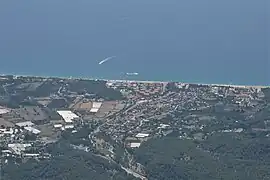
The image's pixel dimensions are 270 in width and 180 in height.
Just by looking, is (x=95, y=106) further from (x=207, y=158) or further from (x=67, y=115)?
(x=207, y=158)

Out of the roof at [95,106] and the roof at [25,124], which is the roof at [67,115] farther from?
the roof at [25,124]

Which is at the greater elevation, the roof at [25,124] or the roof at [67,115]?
the roof at [67,115]

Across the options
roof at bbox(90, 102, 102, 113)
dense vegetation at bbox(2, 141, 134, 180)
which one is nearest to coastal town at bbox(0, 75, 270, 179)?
roof at bbox(90, 102, 102, 113)

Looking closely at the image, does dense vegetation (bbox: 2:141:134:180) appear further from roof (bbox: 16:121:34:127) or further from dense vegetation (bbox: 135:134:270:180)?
roof (bbox: 16:121:34:127)

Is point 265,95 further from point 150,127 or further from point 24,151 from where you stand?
point 24,151

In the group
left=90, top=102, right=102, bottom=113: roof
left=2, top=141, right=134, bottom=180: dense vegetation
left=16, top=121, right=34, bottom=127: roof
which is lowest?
left=2, top=141, right=134, bottom=180: dense vegetation

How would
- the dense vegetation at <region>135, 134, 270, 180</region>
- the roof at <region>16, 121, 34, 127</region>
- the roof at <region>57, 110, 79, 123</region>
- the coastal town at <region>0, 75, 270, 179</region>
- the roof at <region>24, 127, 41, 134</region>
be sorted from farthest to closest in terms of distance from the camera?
the roof at <region>57, 110, 79, 123</region>
the roof at <region>16, 121, 34, 127</region>
the roof at <region>24, 127, 41, 134</region>
the coastal town at <region>0, 75, 270, 179</region>
the dense vegetation at <region>135, 134, 270, 180</region>

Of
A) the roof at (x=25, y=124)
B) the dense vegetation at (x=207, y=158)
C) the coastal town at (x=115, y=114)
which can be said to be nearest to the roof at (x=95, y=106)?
the coastal town at (x=115, y=114)

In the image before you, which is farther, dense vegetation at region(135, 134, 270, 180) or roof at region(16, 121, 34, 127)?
roof at region(16, 121, 34, 127)
